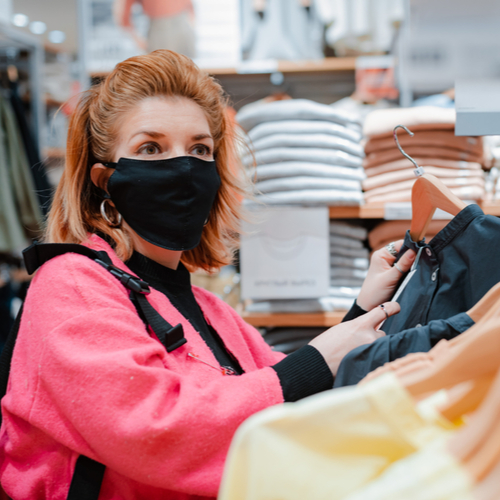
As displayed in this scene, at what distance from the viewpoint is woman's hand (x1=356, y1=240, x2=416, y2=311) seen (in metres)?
0.99

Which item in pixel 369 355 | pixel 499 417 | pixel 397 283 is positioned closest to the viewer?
pixel 499 417

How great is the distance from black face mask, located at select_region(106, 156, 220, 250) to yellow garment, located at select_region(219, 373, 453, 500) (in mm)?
654

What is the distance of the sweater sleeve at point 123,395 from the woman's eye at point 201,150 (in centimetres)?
41

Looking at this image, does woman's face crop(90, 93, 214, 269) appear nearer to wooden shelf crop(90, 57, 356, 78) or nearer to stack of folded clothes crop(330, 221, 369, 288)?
stack of folded clothes crop(330, 221, 369, 288)

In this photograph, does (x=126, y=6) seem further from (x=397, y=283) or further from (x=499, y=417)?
(x=499, y=417)

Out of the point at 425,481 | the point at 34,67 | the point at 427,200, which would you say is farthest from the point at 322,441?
the point at 34,67

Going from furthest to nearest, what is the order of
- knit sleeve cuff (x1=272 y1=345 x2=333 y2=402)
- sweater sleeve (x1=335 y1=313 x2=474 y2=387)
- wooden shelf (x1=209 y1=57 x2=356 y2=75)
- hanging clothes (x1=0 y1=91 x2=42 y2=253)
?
1. hanging clothes (x1=0 y1=91 x2=42 y2=253)
2. wooden shelf (x1=209 y1=57 x2=356 y2=75)
3. knit sleeve cuff (x1=272 y1=345 x2=333 y2=402)
4. sweater sleeve (x1=335 y1=313 x2=474 y2=387)

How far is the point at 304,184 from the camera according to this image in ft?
5.24

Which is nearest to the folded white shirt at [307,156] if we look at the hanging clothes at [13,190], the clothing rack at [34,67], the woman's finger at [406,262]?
the woman's finger at [406,262]

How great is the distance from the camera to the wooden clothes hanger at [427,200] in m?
0.93

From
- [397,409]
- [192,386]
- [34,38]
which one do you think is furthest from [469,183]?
[34,38]

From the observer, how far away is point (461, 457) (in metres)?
0.39

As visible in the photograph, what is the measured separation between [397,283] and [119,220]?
2.03 ft

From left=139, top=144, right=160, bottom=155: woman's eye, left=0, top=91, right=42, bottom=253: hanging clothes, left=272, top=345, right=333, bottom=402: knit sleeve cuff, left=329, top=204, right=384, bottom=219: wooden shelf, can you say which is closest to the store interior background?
left=329, top=204, right=384, bottom=219: wooden shelf
